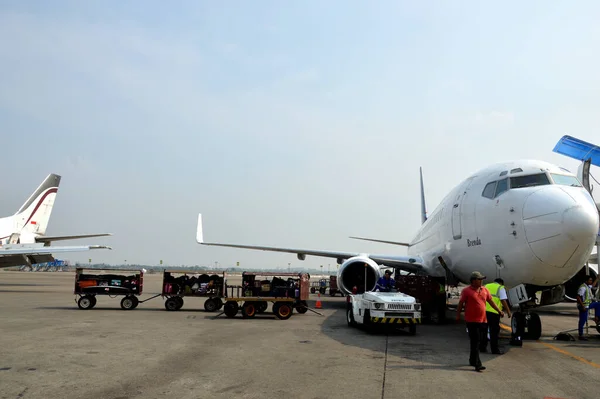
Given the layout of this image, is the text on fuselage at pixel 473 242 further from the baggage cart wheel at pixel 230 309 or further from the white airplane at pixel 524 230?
the baggage cart wheel at pixel 230 309

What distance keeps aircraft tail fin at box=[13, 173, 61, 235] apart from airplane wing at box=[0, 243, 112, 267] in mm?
3483

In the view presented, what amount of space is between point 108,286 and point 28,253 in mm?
11637

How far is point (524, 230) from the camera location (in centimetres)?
934

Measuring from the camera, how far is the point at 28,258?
27.0 meters

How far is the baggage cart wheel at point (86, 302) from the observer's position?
55.5 ft

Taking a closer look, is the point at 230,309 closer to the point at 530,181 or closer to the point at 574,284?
the point at 530,181

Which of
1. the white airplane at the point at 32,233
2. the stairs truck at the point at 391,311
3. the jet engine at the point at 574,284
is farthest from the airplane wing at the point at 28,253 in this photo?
the jet engine at the point at 574,284

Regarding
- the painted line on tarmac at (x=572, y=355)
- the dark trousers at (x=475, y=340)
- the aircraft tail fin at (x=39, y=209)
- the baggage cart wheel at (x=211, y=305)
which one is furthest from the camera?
the aircraft tail fin at (x=39, y=209)

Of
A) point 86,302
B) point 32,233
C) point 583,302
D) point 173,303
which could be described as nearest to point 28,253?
point 32,233

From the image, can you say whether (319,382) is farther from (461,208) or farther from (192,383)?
(461,208)

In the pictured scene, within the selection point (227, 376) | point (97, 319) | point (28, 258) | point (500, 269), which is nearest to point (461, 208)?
point (500, 269)

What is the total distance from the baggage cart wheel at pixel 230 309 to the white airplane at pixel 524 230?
7086mm

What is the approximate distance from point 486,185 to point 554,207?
2760 millimetres

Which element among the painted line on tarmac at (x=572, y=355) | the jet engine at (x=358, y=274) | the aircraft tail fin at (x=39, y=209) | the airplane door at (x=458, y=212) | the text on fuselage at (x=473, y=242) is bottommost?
the painted line on tarmac at (x=572, y=355)
